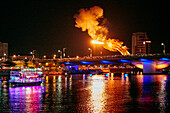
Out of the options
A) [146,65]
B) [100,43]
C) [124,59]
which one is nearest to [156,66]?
[146,65]

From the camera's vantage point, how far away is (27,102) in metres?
35.0

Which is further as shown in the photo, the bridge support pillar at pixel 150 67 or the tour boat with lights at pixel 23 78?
the bridge support pillar at pixel 150 67

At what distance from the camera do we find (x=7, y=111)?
2920 cm

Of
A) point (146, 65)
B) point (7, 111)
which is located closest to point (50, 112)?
point (7, 111)

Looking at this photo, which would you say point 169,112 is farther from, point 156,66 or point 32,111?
point 156,66

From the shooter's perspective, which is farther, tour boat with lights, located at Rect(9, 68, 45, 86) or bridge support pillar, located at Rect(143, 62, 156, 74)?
bridge support pillar, located at Rect(143, 62, 156, 74)

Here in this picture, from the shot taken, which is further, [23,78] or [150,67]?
[150,67]

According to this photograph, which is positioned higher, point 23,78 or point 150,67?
point 150,67

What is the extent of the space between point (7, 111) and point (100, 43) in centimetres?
9611

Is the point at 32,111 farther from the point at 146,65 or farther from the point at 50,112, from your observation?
the point at 146,65

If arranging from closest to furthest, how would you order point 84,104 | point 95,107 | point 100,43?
point 95,107 < point 84,104 < point 100,43

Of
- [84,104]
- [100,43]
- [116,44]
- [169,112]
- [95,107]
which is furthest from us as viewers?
[116,44]

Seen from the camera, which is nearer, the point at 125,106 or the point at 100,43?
the point at 125,106

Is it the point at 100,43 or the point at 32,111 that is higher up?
the point at 100,43
